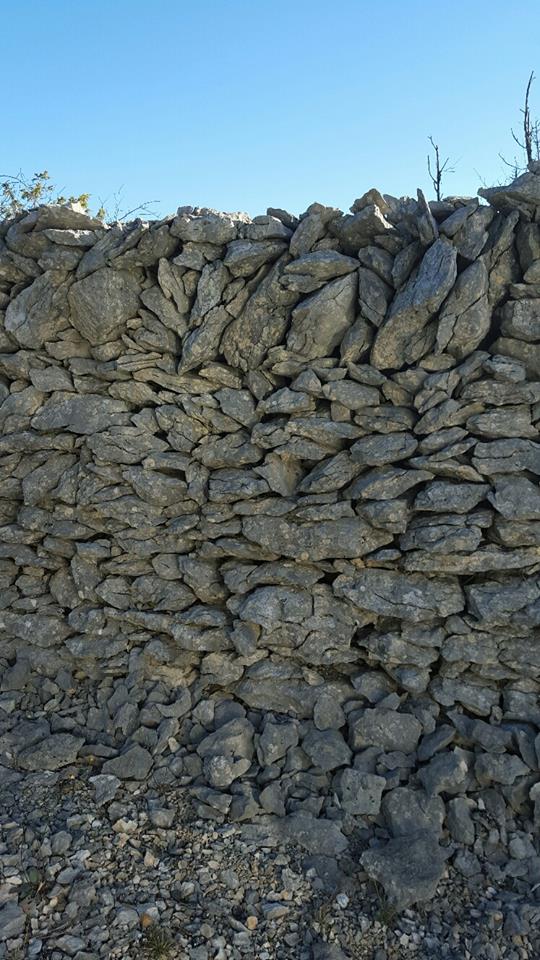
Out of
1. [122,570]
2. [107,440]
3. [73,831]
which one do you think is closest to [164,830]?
[73,831]

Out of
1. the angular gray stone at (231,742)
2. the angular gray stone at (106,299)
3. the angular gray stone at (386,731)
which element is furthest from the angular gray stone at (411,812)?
the angular gray stone at (106,299)

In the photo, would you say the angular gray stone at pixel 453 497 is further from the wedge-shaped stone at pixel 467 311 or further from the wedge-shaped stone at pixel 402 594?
the wedge-shaped stone at pixel 467 311

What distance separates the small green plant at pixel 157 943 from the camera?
468 cm

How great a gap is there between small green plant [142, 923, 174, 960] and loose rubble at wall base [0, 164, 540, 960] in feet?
0.66

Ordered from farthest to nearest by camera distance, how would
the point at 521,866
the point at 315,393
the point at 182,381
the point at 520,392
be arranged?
the point at 182,381, the point at 315,393, the point at 520,392, the point at 521,866

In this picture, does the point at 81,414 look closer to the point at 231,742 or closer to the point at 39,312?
the point at 39,312

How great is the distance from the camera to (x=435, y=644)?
660 cm

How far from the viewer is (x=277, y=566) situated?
709cm

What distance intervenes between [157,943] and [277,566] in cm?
352

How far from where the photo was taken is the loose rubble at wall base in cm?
566

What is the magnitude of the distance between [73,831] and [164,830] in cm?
82

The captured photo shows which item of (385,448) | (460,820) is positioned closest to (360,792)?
(460,820)

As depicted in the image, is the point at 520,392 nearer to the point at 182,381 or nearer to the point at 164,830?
the point at 182,381

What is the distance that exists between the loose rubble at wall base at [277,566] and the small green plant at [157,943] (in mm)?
200
